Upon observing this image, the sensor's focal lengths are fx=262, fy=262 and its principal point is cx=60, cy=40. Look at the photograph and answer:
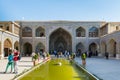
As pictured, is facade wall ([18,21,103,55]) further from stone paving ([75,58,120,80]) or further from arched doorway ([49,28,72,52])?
stone paving ([75,58,120,80])

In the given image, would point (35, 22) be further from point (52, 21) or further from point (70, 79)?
point (70, 79)

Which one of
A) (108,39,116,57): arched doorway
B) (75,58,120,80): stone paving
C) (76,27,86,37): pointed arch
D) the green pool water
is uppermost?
(76,27,86,37): pointed arch

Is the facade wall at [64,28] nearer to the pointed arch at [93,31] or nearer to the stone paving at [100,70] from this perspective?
the pointed arch at [93,31]

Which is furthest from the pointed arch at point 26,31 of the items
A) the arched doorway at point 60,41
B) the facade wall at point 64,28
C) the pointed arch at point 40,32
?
the arched doorway at point 60,41

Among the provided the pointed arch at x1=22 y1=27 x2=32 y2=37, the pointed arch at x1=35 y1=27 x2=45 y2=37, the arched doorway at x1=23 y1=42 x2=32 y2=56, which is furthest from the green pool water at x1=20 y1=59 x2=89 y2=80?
the arched doorway at x1=23 y1=42 x2=32 y2=56

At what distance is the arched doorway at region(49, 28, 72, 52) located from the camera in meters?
56.0

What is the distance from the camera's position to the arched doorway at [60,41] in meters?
56.0

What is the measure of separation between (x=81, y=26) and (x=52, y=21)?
19.2ft

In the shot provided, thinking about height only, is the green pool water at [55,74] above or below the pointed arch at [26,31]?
below

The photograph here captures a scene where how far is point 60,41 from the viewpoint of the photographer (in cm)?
5791

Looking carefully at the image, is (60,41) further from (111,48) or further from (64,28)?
(111,48)

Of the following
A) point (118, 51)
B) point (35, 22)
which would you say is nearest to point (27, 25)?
point (35, 22)

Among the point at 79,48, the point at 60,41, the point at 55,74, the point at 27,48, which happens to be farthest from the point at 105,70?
the point at 60,41

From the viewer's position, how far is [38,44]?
53.2 metres
